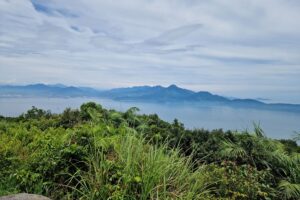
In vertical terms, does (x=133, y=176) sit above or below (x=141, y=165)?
below

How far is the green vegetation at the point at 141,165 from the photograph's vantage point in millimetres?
6703

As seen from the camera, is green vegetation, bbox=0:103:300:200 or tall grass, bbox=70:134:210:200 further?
green vegetation, bbox=0:103:300:200

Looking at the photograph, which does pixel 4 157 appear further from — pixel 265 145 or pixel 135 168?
pixel 265 145

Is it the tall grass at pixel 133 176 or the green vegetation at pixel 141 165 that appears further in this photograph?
the green vegetation at pixel 141 165

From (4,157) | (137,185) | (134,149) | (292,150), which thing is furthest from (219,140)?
(4,157)

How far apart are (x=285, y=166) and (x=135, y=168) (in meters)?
3.97

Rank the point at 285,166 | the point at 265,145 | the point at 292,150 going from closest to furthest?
the point at 285,166
the point at 265,145
the point at 292,150

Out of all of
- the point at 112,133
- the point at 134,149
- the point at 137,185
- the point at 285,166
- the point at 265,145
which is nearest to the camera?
the point at 137,185

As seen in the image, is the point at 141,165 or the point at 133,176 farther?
the point at 141,165

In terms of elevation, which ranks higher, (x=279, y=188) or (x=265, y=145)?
(x=265, y=145)

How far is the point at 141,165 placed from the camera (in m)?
7.05

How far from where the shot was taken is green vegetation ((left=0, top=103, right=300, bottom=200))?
22.0ft

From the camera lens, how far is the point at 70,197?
22.4 ft

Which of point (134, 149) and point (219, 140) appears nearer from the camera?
point (134, 149)
